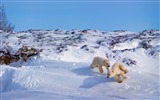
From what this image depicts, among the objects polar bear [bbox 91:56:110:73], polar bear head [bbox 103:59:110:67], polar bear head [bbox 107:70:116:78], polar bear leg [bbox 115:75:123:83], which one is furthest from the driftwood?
polar bear leg [bbox 115:75:123:83]

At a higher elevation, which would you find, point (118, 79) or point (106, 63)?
point (106, 63)

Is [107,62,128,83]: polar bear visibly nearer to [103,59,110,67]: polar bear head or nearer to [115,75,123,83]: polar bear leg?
[115,75,123,83]: polar bear leg

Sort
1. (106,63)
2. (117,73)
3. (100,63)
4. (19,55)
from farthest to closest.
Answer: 1. (19,55)
2. (100,63)
3. (106,63)
4. (117,73)

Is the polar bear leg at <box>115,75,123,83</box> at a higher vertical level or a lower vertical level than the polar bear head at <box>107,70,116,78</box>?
lower

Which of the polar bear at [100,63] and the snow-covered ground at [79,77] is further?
the polar bear at [100,63]

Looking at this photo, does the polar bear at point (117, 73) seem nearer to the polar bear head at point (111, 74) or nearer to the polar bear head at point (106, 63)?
the polar bear head at point (111, 74)

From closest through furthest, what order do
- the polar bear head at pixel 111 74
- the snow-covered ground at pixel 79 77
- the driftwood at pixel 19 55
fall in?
the snow-covered ground at pixel 79 77 → the polar bear head at pixel 111 74 → the driftwood at pixel 19 55

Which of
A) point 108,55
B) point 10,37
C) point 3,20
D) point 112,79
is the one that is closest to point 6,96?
point 112,79

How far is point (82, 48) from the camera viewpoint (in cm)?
1101

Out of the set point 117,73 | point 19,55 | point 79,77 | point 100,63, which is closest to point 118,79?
point 117,73

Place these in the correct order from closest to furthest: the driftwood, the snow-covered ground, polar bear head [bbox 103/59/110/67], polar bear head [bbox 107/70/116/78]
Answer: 1. the snow-covered ground
2. polar bear head [bbox 107/70/116/78]
3. polar bear head [bbox 103/59/110/67]
4. the driftwood

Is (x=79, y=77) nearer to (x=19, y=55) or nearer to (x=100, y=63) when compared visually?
(x=100, y=63)

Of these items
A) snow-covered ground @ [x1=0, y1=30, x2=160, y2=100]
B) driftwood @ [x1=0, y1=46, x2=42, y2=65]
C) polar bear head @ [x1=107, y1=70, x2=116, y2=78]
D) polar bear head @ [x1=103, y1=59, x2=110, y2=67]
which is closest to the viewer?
snow-covered ground @ [x1=0, y1=30, x2=160, y2=100]

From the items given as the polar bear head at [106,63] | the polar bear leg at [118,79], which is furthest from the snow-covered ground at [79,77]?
the polar bear head at [106,63]
